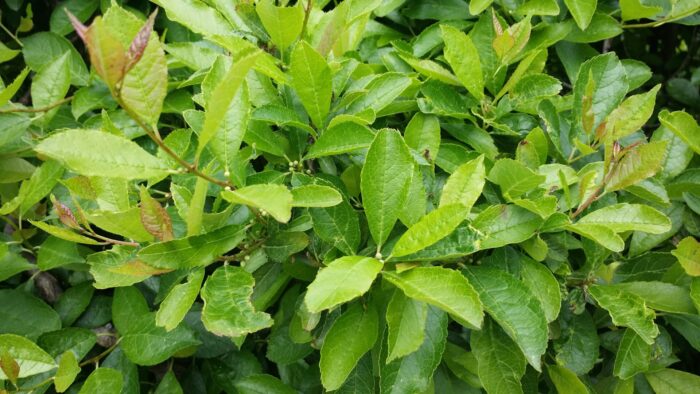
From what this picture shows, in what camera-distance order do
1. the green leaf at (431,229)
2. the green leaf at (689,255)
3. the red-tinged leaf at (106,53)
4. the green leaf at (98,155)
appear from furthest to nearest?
the green leaf at (689,255), the green leaf at (431,229), the green leaf at (98,155), the red-tinged leaf at (106,53)

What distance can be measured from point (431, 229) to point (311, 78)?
1.05 feet

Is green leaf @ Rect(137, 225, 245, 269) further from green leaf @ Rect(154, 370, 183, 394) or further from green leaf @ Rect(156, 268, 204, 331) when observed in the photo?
green leaf @ Rect(154, 370, 183, 394)

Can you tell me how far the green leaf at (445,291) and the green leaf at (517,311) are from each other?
0.13m

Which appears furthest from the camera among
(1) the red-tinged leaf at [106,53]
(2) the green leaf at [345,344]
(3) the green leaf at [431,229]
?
(2) the green leaf at [345,344]

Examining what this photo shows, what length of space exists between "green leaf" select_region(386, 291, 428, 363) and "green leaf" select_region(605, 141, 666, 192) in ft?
1.26

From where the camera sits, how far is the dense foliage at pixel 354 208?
81cm

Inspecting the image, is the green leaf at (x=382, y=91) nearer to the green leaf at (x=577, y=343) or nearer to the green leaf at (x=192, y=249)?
the green leaf at (x=192, y=249)

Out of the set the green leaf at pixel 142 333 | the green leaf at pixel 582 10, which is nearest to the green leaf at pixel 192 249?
the green leaf at pixel 142 333

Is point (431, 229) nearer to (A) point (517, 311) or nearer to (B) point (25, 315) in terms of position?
(A) point (517, 311)

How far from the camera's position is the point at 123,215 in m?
0.83

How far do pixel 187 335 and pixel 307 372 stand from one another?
27 centimetres

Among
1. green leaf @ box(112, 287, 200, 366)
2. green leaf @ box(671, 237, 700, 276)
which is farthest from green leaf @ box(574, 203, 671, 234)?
green leaf @ box(112, 287, 200, 366)

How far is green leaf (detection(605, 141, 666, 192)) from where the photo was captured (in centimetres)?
92

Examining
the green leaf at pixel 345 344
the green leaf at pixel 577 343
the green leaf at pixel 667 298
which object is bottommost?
the green leaf at pixel 577 343
